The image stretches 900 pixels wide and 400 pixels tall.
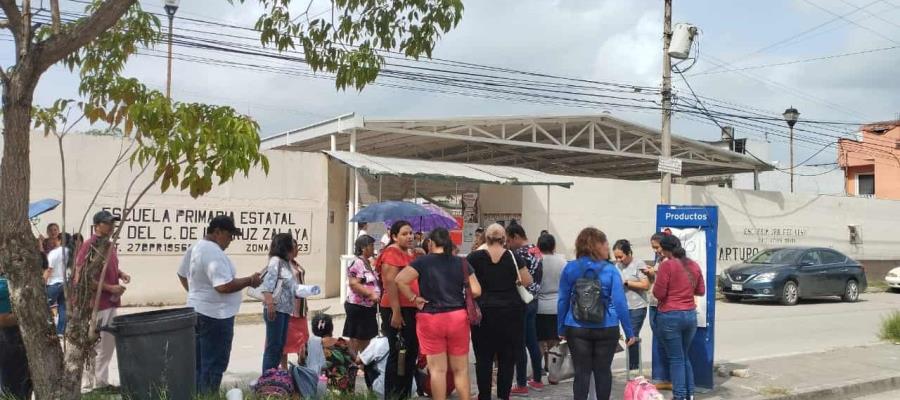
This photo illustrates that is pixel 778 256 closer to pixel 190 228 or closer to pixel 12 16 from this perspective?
pixel 190 228

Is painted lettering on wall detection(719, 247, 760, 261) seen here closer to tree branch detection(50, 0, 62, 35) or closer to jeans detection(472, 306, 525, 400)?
jeans detection(472, 306, 525, 400)

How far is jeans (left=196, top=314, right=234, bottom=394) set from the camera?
6887 millimetres

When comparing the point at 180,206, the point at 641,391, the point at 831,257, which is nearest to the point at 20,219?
the point at 641,391

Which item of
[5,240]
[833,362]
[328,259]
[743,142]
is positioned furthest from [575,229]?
[5,240]

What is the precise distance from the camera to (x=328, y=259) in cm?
1848

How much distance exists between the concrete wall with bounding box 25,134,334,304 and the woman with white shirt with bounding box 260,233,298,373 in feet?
22.0

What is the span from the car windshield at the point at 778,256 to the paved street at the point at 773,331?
1.11 m

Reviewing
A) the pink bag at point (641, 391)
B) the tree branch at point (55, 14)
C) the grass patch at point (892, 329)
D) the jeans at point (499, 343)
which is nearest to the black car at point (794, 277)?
the grass patch at point (892, 329)

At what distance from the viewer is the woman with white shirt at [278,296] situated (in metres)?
7.59

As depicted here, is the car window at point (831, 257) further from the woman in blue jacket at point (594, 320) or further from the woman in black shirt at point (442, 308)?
the woman in black shirt at point (442, 308)

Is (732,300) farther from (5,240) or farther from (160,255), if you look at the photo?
(5,240)

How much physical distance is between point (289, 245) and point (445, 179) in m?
9.72

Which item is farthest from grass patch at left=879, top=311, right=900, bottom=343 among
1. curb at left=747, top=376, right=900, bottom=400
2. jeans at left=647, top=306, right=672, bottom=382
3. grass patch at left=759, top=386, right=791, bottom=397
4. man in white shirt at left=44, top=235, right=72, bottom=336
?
man in white shirt at left=44, top=235, right=72, bottom=336

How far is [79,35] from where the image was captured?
211 inches
